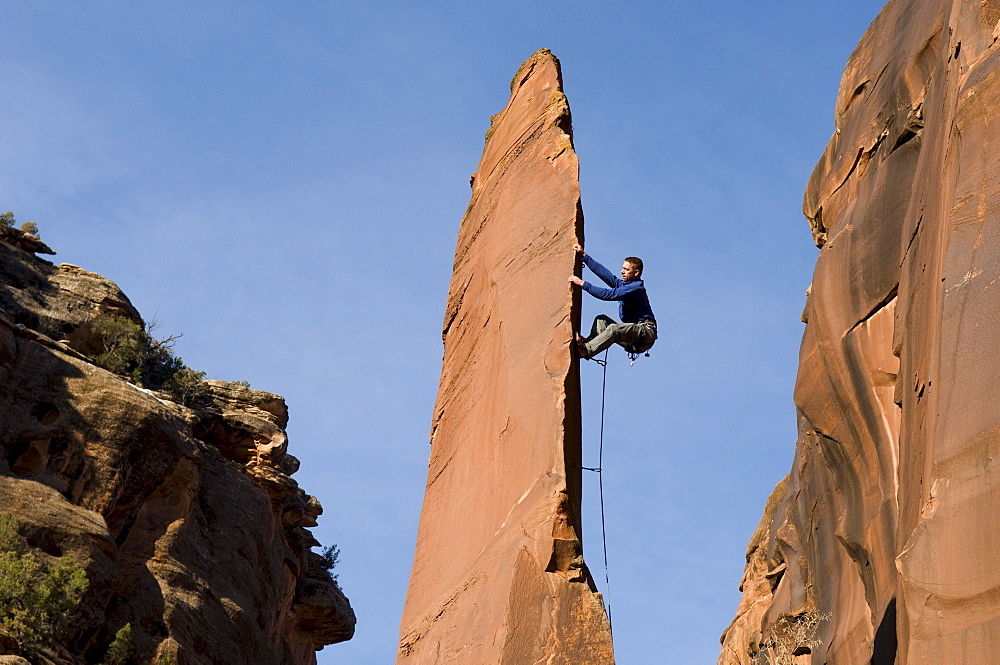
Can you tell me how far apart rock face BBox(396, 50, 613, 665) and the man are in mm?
500

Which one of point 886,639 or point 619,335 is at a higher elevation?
point 619,335

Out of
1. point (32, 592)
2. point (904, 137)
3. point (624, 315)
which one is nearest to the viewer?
point (624, 315)

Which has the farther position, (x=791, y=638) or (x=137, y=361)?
(x=137, y=361)

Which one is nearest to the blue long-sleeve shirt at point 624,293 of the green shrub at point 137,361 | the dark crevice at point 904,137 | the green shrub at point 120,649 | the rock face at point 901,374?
the rock face at point 901,374

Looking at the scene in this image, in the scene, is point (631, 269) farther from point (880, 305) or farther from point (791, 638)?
point (791, 638)

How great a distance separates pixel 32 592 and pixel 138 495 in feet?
16.1

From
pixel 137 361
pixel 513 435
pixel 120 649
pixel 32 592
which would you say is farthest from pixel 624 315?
pixel 137 361

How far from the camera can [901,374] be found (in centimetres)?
1340

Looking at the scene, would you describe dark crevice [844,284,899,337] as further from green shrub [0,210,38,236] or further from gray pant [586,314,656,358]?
green shrub [0,210,38,236]

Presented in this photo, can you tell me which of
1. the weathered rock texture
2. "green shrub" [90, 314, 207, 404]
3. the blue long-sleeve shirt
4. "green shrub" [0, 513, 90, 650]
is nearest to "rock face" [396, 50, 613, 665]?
the blue long-sleeve shirt

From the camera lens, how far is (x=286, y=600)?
99.5 ft

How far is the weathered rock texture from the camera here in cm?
2286

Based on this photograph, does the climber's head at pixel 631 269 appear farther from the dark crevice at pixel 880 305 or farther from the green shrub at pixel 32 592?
the green shrub at pixel 32 592

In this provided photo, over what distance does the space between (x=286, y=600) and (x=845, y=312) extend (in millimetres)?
18097
